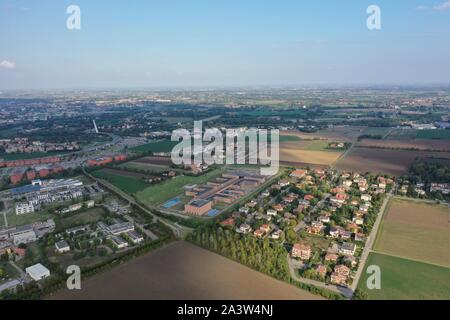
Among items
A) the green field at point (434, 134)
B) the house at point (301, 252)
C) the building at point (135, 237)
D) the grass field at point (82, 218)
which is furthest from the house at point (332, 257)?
the green field at point (434, 134)

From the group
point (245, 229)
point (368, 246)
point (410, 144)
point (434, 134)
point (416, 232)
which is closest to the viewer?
point (368, 246)

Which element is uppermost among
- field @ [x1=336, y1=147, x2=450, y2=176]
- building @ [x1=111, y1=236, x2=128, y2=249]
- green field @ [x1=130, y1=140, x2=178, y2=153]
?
Result: green field @ [x1=130, y1=140, x2=178, y2=153]

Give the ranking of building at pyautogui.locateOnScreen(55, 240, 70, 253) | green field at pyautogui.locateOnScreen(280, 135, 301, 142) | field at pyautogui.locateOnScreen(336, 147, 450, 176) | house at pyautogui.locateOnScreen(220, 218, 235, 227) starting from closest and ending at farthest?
building at pyautogui.locateOnScreen(55, 240, 70, 253)
house at pyautogui.locateOnScreen(220, 218, 235, 227)
field at pyautogui.locateOnScreen(336, 147, 450, 176)
green field at pyautogui.locateOnScreen(280, 135, 301, 142)

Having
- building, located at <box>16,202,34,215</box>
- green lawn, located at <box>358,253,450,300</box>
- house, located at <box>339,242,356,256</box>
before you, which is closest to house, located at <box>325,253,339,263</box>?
house, located at <box>339,242,356,256</box>

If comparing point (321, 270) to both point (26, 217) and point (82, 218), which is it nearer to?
point (82, 218)

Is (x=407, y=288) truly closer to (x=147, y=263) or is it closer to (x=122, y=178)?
(x=147, y=263)

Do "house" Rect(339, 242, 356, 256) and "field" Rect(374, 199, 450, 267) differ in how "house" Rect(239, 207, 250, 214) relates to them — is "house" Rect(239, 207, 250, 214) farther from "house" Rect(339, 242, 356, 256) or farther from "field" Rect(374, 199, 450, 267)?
"field" Rect(374, 199, 450, 267)

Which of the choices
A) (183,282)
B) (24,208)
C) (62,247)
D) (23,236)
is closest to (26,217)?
(24,208)
